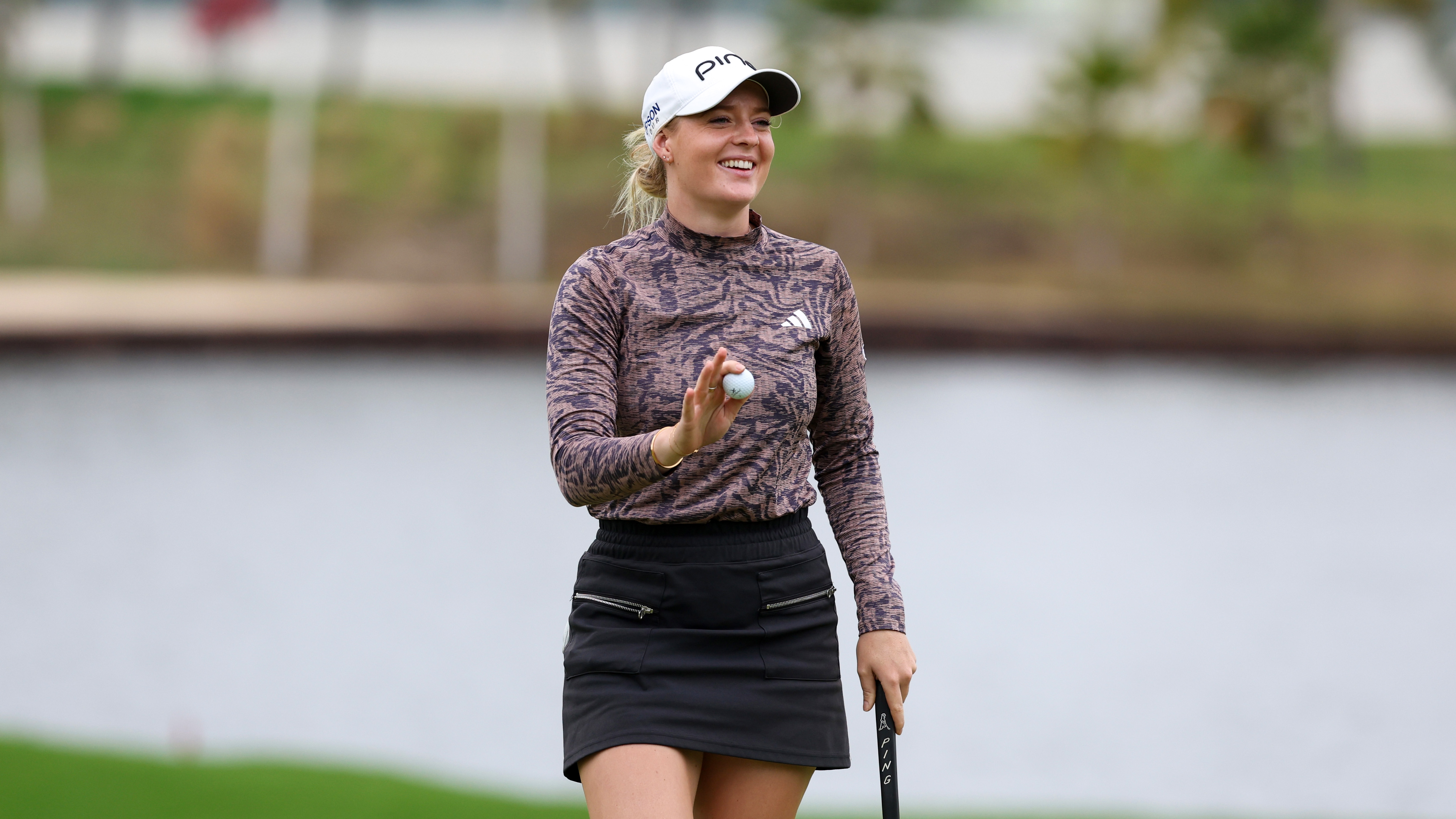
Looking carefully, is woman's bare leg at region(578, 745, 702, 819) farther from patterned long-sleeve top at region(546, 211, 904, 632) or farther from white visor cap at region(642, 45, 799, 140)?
white visor cap at region(642, 45, 799, 140)

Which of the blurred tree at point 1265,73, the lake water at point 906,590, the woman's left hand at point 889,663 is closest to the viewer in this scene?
the woman's left hand at point 889,663

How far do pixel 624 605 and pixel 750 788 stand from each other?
299 millimetres

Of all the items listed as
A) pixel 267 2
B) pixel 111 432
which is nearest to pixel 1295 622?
pixel 111 432

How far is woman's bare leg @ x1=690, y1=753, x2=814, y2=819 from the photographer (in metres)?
2.09

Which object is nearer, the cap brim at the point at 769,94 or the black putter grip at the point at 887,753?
the cap brim at the point at 769,94

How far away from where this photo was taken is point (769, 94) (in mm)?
2107

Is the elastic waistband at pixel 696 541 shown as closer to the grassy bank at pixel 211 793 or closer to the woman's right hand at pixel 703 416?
the woman's right hand at pixel 703 416

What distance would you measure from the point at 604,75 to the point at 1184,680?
34.3 meters

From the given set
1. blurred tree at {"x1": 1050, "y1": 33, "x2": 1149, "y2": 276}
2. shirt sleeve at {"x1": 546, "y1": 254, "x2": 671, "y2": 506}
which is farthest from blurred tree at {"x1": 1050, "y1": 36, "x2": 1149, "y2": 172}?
shirt sleeve at {"x1": 546, "y1": 254, "x2": 671, "y2": 506}

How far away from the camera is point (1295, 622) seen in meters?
12.1

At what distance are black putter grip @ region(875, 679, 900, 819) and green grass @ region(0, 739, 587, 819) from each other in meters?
2.52

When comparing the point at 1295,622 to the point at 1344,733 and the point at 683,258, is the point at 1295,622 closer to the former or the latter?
the point at 1344,733

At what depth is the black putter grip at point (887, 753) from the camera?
7.31ft

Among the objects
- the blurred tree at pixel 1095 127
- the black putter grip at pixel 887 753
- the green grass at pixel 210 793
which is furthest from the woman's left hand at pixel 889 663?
the blurred tree at pixel 1095 127
